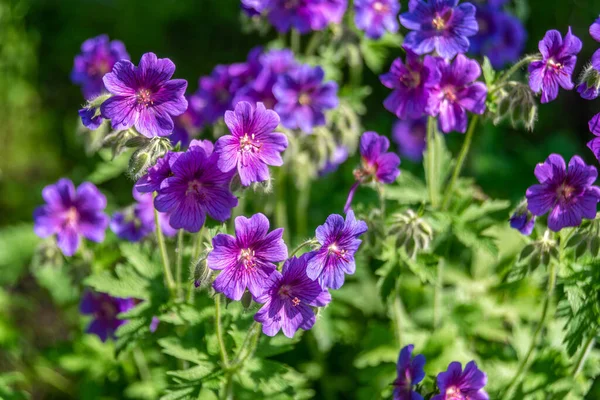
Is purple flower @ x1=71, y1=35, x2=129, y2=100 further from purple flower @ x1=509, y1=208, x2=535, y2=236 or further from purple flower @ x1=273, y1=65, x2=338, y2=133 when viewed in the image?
purple flower @ x1=509, y1=208, x2=535, y2=236

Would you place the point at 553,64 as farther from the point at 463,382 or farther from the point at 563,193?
the point at 463,382

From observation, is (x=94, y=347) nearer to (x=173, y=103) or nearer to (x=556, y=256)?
(x=173, y=103)

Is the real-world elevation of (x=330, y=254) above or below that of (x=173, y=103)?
below

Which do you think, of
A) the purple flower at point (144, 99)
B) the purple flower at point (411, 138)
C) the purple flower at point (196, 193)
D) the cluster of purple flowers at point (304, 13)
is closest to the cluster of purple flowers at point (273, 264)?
the purple flower at point (196, 193)

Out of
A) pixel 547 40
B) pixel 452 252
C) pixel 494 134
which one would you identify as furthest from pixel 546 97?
pixel 494 134

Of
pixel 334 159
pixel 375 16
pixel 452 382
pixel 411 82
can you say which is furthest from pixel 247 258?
pixel 375 16

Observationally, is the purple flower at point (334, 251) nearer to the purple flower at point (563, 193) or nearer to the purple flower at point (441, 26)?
the purple flower at point (563, 193)
